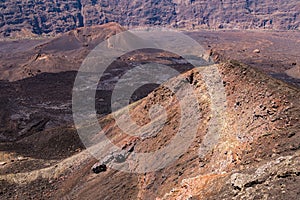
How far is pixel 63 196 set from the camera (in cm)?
2022

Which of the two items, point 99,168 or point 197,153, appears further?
point 99,168

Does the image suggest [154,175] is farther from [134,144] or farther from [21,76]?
[21,76]

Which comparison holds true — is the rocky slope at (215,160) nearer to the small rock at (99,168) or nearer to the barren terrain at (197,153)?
the barren terrain at (197,153)

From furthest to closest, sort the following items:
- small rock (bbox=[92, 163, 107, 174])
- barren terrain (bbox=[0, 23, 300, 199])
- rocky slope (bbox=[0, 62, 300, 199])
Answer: small rock (bbox=[92, 163, 107, 174]) < barren terrain (bbox=[0, 23, 300, 199]) < rocky slope (bbox=[0, 62, 300, 199])

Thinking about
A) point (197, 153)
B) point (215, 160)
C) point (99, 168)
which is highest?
point (215, 160)

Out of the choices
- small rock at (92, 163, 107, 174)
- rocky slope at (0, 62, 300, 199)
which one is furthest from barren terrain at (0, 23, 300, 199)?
small rock at (92, 163, 107, 174)

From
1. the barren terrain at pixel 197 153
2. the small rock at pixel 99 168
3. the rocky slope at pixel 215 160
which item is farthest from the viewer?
the small rock at pixel 99 168

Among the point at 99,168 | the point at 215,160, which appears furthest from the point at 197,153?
the point at 99,168

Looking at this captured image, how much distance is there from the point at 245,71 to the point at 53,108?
47533 millimetres

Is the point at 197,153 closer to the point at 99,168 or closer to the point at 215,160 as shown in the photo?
the point at 215,160

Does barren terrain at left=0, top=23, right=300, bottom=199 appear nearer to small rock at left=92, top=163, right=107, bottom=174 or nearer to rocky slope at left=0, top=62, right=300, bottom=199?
rocky slope at left=0, top=62, right=300, bottom=199

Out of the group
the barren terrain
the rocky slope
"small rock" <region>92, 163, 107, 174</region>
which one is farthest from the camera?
"small rock" <region>92, 163, 107, 174</region>

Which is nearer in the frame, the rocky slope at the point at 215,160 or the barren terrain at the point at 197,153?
the rocky slope at the point at 215,160

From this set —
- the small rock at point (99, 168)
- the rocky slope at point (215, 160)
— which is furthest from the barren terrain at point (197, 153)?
the small rock at point (99, 168)
